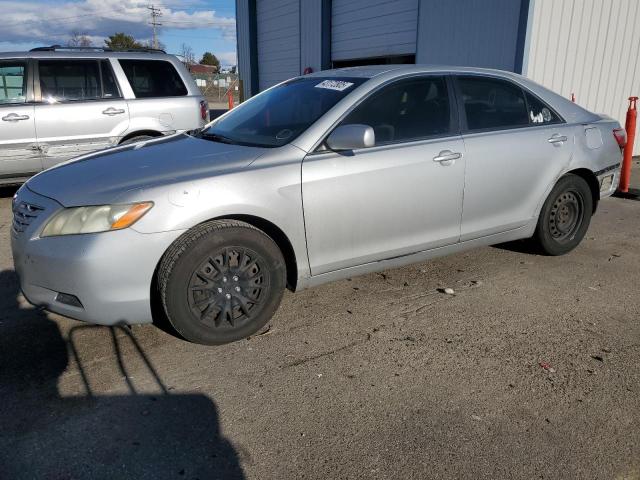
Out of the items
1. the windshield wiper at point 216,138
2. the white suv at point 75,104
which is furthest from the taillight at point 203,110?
the windshield wiper at point 216,138

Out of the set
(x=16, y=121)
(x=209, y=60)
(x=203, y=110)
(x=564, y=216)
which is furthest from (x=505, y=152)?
(x=209, y=60)

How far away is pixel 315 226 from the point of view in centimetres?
330

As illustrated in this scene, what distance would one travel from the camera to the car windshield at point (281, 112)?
355 centimetres

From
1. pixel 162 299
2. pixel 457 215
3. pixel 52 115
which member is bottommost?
pixel 162 299

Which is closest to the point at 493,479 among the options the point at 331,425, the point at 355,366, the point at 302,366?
the point at 331,425

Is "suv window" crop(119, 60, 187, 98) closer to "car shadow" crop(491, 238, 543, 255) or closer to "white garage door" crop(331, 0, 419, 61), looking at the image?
"car shadow" crop(491, 238, 543, 255)

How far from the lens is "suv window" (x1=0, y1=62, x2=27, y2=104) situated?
643 cm

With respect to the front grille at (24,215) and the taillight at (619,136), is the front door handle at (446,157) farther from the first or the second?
the front grille at (24,215)

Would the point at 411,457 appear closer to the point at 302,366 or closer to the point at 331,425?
the point at 331,425

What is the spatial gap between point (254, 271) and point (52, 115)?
4.72 metres

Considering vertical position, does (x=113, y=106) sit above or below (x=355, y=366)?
above

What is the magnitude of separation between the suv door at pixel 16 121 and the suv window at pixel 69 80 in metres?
0.19

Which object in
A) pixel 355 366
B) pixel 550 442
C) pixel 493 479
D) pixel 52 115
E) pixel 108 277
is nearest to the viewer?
pixel 493 479

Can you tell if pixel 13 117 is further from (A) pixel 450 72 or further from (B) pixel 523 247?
(B) pixel 523 247
